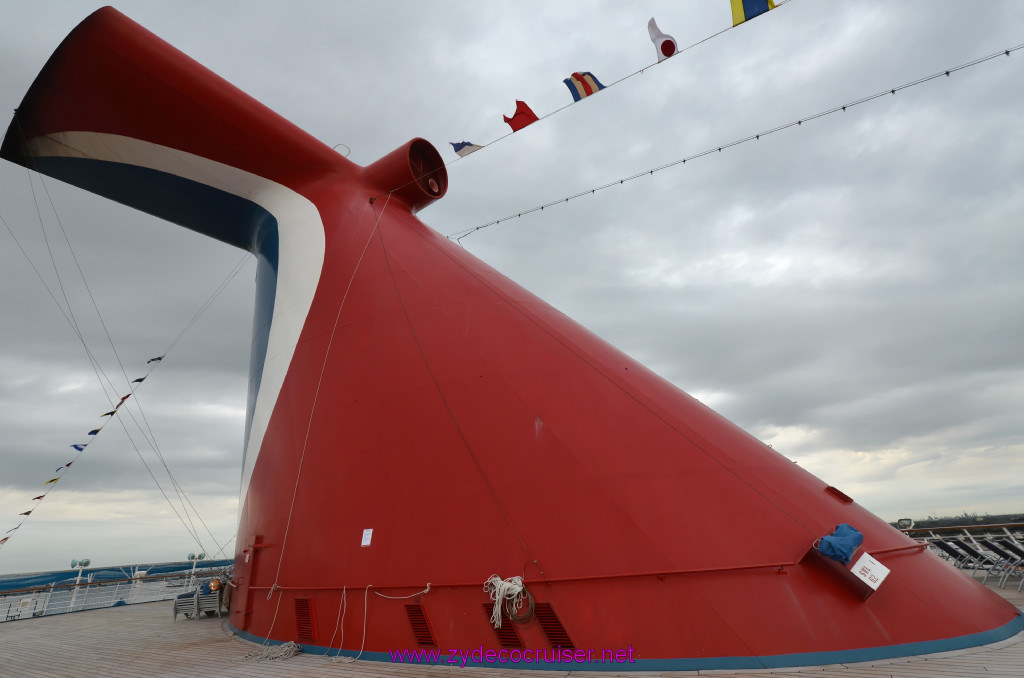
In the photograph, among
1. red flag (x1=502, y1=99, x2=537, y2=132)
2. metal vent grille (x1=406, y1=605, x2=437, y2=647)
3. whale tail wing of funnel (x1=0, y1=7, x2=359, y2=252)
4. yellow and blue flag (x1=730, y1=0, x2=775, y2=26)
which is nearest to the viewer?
metal vent grille (x1=406, y1=605, x2=437, y2=647)

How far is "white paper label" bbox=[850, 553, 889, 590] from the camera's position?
461cm

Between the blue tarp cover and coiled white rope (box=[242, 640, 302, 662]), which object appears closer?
the blue tarp cover

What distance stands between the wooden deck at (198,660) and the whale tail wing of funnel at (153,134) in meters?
6.54

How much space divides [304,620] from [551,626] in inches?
119

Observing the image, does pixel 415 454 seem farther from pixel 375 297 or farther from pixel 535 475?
pixel 375 297

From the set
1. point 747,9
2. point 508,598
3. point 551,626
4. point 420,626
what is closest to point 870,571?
point 551,626

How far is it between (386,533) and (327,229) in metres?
4.85

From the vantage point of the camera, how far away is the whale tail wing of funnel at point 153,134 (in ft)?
26.3

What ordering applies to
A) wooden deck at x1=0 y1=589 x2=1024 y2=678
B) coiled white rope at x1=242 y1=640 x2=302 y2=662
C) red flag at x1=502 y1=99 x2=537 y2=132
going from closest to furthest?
1. wooden deck at x1=0 y1=589 x2=1024 y2=678
2. coiled white rope at x1=242 y1=640 x2=302 y2=662
3. red flag at x1=502 y1=99 x2=537 y2=132

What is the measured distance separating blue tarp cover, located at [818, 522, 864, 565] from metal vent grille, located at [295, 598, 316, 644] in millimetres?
5130

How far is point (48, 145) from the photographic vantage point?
934 cm

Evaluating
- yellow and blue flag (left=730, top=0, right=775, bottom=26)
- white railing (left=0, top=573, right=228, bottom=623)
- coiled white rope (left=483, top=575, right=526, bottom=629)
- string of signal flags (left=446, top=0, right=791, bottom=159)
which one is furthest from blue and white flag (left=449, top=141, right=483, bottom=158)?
white railing (left=0, top=573, right=228, bottom=623)

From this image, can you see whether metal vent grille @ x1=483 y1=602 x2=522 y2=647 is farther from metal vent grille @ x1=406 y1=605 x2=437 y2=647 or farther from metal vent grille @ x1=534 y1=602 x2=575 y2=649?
metal vent grille @ x1=406 y1=605 x2=437 y2=647

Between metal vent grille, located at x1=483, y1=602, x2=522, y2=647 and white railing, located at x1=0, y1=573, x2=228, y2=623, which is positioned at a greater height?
white railing, located at x1=0, y1=573, x2=228, y2=623
